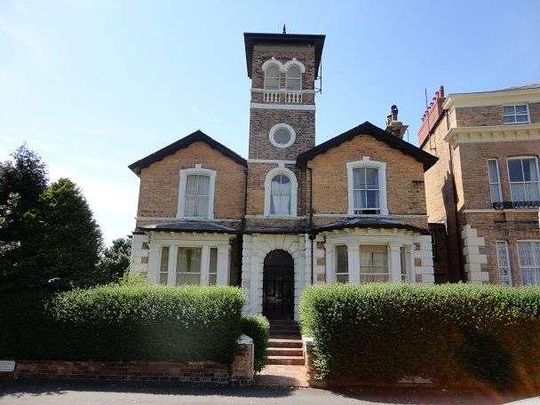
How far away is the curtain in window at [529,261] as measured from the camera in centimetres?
1605

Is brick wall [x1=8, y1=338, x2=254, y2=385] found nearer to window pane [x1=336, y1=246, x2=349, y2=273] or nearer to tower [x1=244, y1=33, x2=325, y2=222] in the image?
window pane [x1=336, y1=246, x2=349, y2=273]

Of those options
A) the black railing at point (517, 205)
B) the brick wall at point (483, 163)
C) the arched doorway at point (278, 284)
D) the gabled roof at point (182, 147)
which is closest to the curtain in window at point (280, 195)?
the gabled roof at point (182, 147)

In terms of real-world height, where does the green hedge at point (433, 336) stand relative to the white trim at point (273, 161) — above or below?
below

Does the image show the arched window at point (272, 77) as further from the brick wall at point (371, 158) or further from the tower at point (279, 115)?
the brick wall at point (371, 158)

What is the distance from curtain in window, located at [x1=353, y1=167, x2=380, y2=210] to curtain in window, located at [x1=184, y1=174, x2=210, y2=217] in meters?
6.49

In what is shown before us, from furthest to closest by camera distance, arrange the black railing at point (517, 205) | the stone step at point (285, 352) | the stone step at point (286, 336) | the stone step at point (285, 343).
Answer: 1. the black railing at point (517, 205)
2. the stone step at point (286, 336)
3. the stone step at point (285, 343)
4. the stone step at point (285, 352)

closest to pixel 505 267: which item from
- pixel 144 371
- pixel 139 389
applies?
pixel 144 371

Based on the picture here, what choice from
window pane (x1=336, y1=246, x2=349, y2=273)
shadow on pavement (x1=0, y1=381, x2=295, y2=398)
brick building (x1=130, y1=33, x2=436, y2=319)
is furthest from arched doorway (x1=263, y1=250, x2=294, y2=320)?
shadow on pavement (x1=0, y1=381, x2=295, y2=398)

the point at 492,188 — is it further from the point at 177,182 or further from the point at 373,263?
the point at 177,182

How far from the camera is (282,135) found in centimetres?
1852

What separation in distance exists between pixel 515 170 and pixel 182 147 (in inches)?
572

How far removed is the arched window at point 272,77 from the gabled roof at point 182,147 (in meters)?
3.80

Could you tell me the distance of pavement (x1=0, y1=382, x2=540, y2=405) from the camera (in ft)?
27.0

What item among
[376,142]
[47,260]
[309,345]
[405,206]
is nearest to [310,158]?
[376,142]
